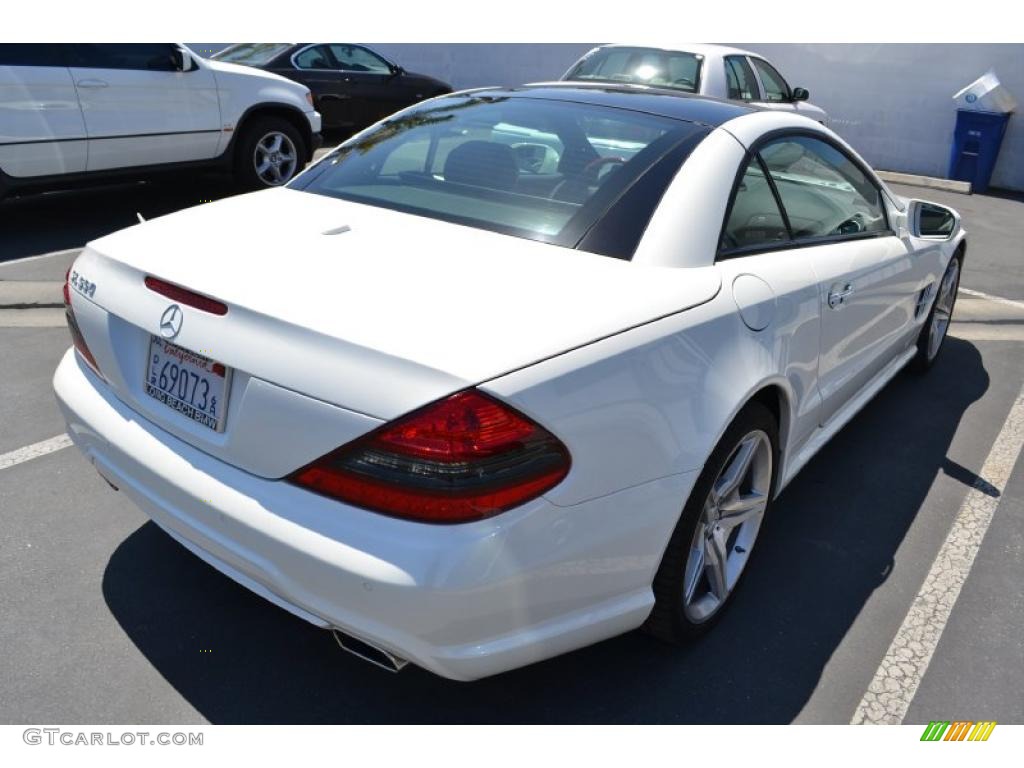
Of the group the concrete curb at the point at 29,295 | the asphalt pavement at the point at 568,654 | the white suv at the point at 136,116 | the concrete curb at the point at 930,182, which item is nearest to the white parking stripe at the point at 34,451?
the asphalt pavement at the point at 568,654

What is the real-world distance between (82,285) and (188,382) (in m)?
0.63


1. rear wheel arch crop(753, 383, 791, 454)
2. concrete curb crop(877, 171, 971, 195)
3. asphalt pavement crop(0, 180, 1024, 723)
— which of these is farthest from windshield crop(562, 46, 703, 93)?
rear wheel arch crop(753, 383, 791, 454)

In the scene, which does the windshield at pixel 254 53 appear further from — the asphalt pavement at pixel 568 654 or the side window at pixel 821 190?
the side window at pixel 821 190

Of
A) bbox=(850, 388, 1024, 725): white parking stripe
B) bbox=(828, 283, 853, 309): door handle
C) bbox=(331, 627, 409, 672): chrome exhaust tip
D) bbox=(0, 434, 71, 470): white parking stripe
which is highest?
bbox=(828, 283, 853, 309): door handle

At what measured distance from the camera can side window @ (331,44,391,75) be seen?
453 inches

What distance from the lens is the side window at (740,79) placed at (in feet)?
29.1

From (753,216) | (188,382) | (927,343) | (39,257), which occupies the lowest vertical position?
(39,257)

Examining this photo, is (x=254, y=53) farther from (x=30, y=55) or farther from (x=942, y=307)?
(x=942, y=307)

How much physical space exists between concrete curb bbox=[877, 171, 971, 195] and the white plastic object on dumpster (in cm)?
94

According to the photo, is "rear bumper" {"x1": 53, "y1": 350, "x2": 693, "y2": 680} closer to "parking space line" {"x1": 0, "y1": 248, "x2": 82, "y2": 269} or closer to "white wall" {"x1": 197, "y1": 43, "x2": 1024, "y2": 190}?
"parking space line" {"x1": 0, "y1": 248, "x2": 82, "y2": 269}

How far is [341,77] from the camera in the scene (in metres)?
11.4

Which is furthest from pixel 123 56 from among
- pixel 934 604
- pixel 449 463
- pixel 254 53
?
pixel 934 604

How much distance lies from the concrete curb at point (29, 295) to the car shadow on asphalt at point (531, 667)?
2993mm

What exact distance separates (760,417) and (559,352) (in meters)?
0.97
